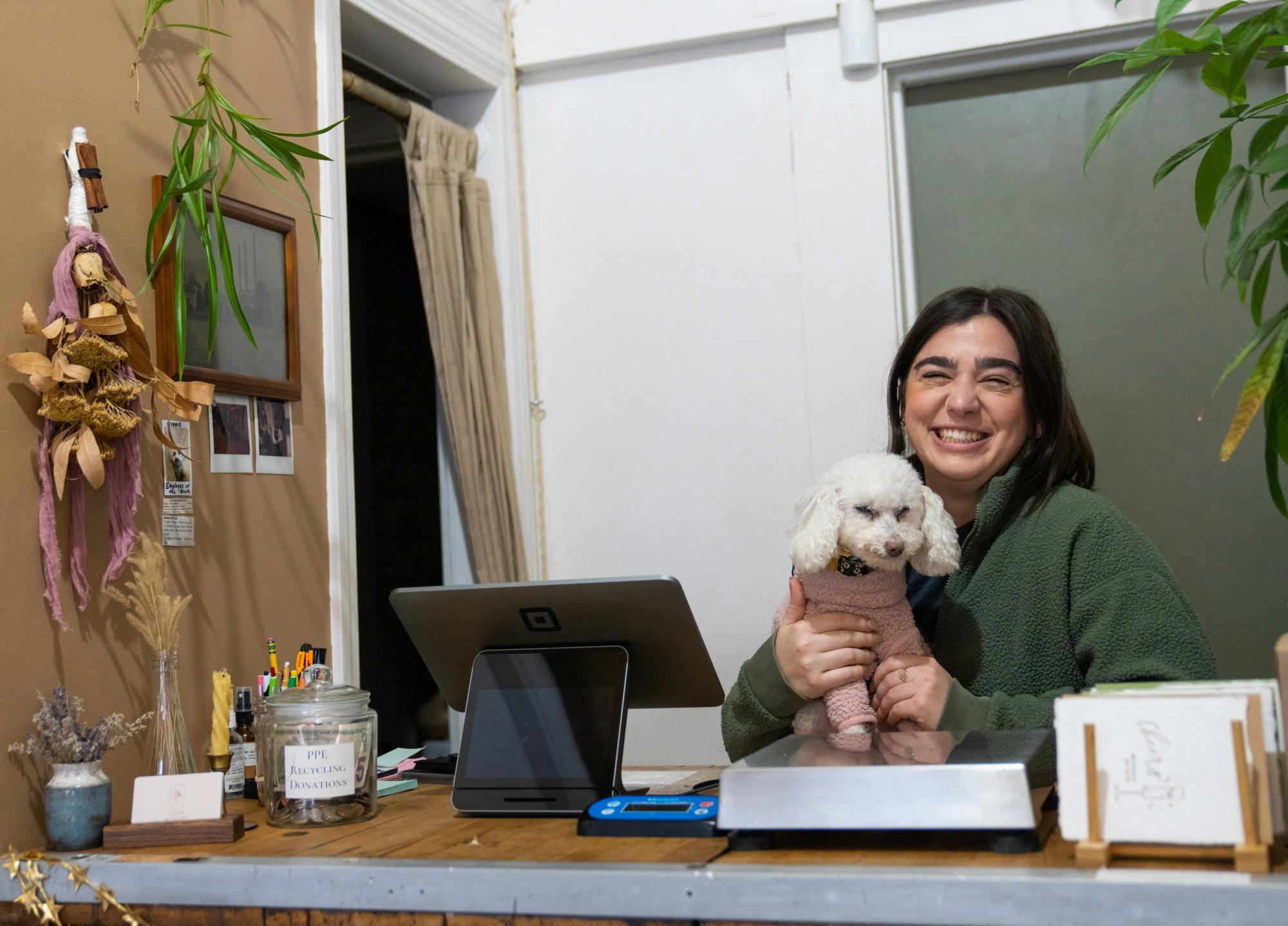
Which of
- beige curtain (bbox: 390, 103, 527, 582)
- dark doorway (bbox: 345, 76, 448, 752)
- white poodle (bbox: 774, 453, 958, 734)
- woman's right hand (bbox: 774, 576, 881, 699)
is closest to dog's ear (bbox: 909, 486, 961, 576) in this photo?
white poodle (bbox: 774, 453, 958, 734)

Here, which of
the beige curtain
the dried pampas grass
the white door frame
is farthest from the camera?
the beige curtain

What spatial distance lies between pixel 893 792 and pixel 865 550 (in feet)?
1.34

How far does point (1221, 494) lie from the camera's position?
2684 millimetres

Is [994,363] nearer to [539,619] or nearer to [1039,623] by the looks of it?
[1039,623]

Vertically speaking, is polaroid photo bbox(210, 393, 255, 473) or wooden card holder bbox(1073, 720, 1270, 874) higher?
polaroid photo bbox(210, 393, 255, 473)

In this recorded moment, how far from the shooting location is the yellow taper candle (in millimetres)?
1695

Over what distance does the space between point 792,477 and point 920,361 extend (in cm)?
108

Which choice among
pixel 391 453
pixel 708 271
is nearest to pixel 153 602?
pixel 708 271

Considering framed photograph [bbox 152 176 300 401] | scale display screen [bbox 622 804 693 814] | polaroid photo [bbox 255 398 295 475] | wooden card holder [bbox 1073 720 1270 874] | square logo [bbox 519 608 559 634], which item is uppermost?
framed photograph [bbox 152 176 300 401]

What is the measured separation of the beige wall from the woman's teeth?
1.12 meters

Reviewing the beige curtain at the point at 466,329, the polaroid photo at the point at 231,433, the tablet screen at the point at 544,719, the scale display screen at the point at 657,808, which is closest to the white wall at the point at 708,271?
the beige curtain at the point at 466,329

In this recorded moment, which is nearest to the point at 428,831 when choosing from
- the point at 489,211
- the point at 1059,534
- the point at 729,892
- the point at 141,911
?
the point at 141,911

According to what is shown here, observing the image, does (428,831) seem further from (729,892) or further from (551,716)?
(729,892)

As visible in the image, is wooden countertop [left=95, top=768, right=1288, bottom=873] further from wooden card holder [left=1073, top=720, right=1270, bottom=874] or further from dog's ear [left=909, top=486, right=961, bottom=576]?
dog's ear [left=909, top=486, right=961, bottom=576]
